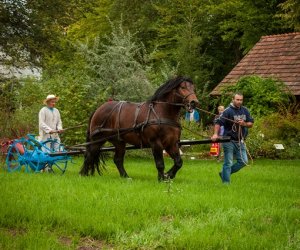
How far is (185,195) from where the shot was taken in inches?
355

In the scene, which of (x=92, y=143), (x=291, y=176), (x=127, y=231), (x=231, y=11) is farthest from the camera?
(x=231, y=11)

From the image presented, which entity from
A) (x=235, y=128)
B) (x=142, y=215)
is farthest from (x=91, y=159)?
(x=142, y=215)

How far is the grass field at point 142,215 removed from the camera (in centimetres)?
627

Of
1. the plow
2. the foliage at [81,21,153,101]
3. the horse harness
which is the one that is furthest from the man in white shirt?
the foliage at [81,21,153,101]

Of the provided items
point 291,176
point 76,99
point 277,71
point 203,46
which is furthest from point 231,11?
point 291,176

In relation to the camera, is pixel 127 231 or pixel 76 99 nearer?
pixel 127 231

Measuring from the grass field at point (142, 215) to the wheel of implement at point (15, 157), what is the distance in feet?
6.68

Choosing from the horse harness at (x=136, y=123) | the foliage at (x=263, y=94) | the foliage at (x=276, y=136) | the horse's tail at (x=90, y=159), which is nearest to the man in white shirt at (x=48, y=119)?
the horse's tail at (x=90, y=159)

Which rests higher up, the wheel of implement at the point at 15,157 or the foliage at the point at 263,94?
the foliage at the point at 263,94

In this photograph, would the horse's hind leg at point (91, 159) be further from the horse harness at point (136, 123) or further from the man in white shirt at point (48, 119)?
the man in white shirt at point (48, 119)

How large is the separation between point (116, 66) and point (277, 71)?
9080 mm

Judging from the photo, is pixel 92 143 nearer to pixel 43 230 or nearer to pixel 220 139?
pixel 220 139

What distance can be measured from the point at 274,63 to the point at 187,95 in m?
16.4

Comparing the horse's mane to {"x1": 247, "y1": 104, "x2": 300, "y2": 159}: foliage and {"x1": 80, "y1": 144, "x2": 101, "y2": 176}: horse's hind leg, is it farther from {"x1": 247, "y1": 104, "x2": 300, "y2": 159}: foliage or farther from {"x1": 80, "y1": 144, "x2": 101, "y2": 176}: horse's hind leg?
{"x1": 247, "y1": 104, "x2": 300, "y2": 159}: foliage
